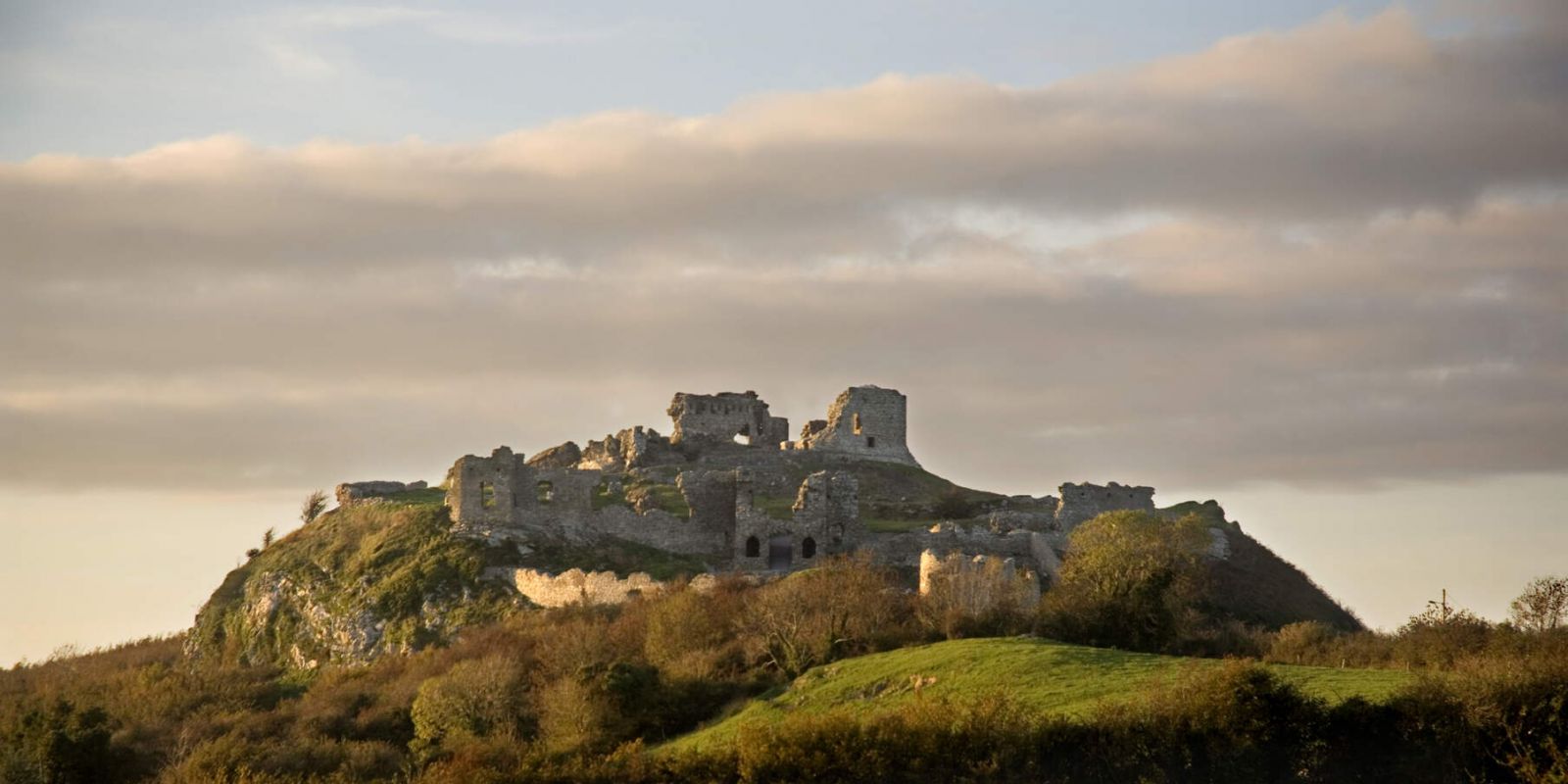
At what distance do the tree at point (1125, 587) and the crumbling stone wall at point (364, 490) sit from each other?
24.8 meters

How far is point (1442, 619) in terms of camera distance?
41938mm

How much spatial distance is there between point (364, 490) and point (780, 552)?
17.0 metres

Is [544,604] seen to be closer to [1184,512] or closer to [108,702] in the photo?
[108,702]

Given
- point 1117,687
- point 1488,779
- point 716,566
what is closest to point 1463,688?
point 1488,779

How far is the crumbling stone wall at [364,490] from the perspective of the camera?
68.8m

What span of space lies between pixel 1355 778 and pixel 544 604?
86.7 ft

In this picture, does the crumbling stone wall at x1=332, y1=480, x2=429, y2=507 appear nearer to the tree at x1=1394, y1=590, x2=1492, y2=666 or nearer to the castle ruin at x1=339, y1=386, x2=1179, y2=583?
the castle ruin at x1=339, y1=386, x2=1179, y2=583

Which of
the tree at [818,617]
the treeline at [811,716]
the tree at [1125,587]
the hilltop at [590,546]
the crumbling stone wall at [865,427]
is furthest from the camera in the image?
the crumbling stone wall at [865,427]

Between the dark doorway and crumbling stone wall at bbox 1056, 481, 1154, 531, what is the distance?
25.6 ft

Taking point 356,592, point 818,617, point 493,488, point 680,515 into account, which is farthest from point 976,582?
point 356,592

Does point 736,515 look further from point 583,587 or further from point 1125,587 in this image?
point 1125,587

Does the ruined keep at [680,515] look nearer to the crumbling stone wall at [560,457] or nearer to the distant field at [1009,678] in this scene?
the crumbling stone wall at [560,457]

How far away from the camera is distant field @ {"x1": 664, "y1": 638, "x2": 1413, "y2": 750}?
122 ft

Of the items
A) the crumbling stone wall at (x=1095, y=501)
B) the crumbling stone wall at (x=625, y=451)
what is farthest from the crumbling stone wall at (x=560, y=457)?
the crumbling stone wall at (x=1095, y=501)
